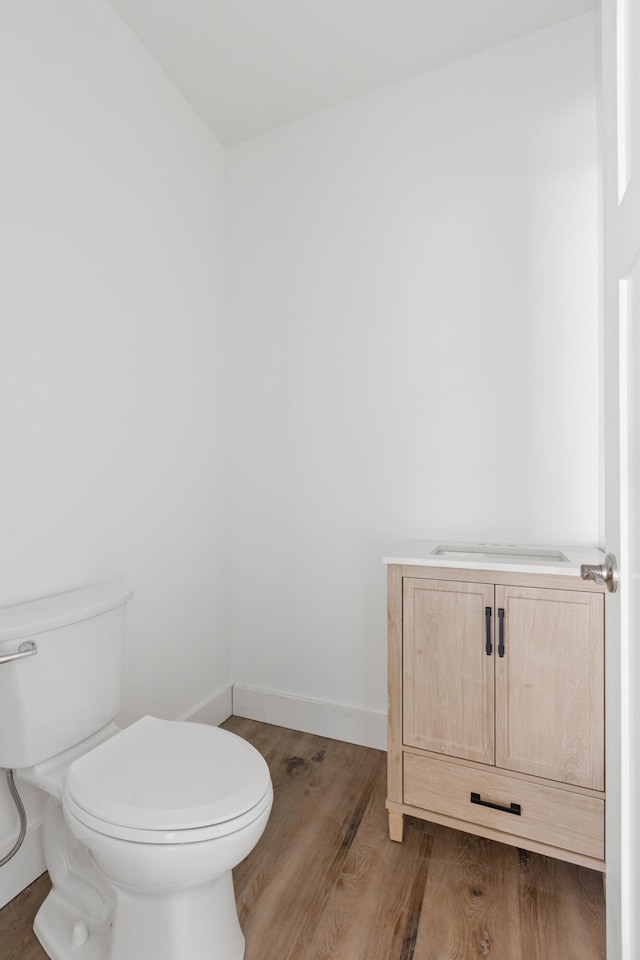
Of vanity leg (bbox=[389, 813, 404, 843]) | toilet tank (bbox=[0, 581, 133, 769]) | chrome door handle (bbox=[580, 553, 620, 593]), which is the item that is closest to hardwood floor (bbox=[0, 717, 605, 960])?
vanity leg (bbox=[389, 813, 404, 843])

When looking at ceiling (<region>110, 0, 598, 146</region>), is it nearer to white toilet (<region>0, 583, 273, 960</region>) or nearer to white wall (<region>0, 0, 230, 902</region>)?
white wall (<region>0, 0, 230, 902</region>)

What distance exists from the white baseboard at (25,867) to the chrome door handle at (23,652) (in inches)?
22.0

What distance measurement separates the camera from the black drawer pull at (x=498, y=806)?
1370 mm

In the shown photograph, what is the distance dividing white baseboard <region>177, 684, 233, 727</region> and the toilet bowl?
825 mm

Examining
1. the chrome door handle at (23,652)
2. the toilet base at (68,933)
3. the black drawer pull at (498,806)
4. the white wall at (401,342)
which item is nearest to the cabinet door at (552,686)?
the black drawer pull at (498,806)

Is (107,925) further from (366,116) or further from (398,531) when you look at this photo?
(366,116)

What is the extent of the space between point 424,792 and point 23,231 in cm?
189

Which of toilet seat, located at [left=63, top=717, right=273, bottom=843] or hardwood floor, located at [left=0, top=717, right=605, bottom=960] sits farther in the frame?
hardwood floor, located at [left=0, top=717, right=605, bottom=960]

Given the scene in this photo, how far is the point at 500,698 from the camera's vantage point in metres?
1.39

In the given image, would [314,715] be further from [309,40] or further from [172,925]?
[309,40]

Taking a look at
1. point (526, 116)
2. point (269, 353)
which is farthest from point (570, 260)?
point (269, 353)

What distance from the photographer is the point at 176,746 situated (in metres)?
1.24

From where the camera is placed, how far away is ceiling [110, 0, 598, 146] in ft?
5.51

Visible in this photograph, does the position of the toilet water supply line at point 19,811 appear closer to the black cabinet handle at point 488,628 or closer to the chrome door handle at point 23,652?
the chrome door handle at point 23,652
